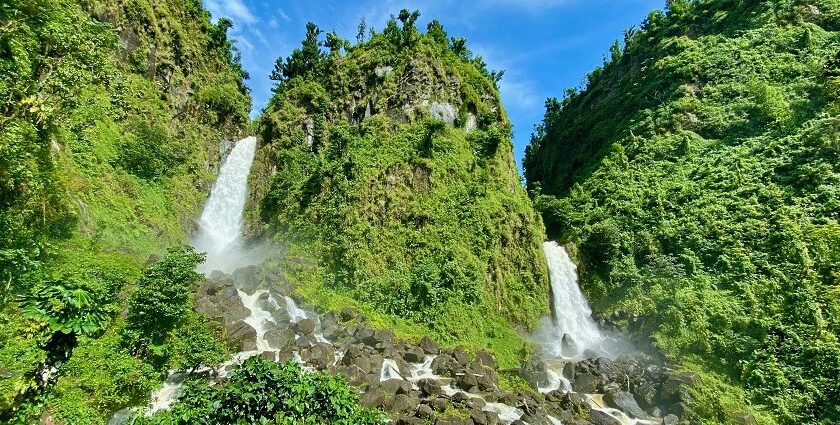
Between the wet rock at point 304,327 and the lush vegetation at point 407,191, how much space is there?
3.76 metres

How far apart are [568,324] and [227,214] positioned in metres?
23.6

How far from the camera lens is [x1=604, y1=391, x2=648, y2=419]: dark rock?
18.1 metres

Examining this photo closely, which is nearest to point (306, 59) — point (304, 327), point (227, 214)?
point (227, 214)

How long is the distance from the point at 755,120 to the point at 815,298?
1852cm

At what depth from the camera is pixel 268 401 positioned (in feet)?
20.6

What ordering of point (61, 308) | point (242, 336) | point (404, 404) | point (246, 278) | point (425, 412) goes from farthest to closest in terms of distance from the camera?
point (246, 278) → point (242, 336) → point (404, 404) → point (425, 412) → point (61, 308)

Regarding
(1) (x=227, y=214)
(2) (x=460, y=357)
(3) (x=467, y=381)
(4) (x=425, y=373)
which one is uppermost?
(1) (x=227, y=214)

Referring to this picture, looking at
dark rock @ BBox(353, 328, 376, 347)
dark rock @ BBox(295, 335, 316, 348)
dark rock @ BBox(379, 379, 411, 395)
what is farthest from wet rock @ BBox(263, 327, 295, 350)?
dark rock @ BBox(379, 379, 411, 395)

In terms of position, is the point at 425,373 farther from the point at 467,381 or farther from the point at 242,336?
the point at 242,336

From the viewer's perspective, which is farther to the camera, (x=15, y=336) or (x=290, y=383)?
(x=15, y=336)

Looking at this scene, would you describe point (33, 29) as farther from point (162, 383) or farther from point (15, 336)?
point (162, 383)

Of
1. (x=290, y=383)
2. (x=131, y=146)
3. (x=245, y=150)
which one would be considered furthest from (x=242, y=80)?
(x=290, y=383)

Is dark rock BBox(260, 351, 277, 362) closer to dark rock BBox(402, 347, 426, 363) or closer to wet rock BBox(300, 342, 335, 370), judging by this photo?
wet rock BBox(300, 342, 335, 370)

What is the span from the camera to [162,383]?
41.3ft
